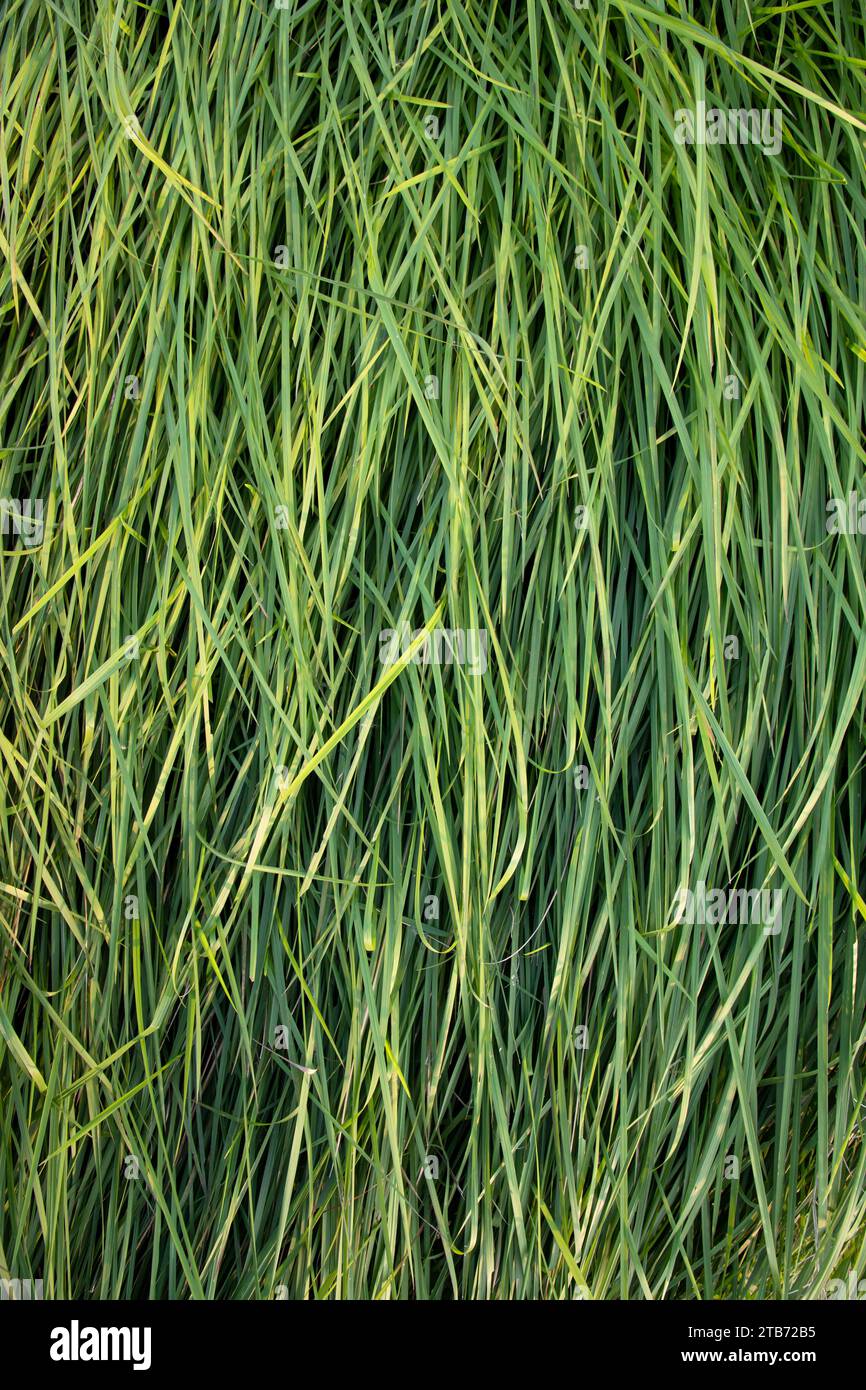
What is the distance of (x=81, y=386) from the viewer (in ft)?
1.85

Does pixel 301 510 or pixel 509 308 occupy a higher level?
pixel 509 308

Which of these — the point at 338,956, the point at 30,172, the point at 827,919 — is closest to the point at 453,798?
the point at 338,956

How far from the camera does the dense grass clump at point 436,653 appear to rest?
52cm

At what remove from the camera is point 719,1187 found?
54cm

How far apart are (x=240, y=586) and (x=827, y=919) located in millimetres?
393

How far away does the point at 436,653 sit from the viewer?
20.4 inches

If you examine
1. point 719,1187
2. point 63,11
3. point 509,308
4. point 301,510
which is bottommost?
point 719,1187

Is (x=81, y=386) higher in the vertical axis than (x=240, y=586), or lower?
higher

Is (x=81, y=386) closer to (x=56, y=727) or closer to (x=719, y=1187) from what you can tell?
(x=56, y=727)

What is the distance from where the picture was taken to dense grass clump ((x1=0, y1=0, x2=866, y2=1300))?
1.71 ft

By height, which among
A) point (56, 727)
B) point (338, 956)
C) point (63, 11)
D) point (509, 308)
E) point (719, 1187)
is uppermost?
point (63, 11)
